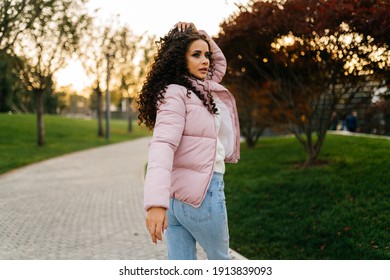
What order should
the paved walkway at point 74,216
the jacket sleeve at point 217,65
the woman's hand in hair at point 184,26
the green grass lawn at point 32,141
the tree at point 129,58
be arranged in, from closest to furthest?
the woman's hand in hair at point 184,26, the jacket sleeve at point 217,65, the paved walkway at point 74,216, the green grass lawn at point 32,141, the tree at point 129,58

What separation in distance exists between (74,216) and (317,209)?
3.89m

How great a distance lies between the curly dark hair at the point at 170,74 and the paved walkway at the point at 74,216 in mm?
3180

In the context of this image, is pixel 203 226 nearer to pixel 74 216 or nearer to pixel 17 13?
pixel 74 216

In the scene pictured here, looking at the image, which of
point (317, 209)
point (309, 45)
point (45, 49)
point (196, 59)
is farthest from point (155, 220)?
point (45, 49)

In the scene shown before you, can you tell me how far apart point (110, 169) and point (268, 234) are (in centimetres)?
944

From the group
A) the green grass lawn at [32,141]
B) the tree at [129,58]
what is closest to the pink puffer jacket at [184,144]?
the green grass lawn at [32,141]

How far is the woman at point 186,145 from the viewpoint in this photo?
2166mm

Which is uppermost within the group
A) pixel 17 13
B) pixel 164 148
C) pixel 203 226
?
pixel 17 13

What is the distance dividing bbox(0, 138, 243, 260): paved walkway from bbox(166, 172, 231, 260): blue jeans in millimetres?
2887

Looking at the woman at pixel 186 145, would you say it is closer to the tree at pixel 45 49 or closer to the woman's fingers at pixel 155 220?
the woman's fingers at pixel 155 220

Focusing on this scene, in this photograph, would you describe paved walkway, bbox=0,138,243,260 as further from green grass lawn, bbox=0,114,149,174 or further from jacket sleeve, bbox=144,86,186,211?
jacket sleeve, bbox=144,86,186,211

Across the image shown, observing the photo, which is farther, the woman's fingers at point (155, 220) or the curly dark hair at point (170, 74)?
the curly dark hair at point (170, 74)

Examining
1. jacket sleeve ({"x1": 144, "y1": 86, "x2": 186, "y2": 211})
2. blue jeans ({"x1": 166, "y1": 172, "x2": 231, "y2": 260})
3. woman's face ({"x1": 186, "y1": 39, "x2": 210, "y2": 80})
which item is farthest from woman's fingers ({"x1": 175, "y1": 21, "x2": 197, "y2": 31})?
blue jeans ({"x1": 166, "y1": 172, "x2": 231, "y2": 260})

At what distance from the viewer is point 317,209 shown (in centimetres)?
678
